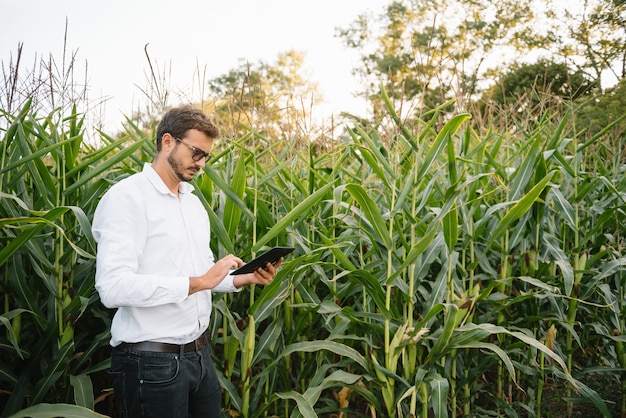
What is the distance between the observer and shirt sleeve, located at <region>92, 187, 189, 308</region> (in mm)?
1701

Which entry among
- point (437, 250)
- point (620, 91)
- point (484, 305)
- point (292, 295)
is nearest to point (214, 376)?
point (292, 295)

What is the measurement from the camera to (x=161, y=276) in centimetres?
181

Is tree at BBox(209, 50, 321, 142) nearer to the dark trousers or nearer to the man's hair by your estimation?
the man's hair

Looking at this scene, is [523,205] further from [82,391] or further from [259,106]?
[82,391]

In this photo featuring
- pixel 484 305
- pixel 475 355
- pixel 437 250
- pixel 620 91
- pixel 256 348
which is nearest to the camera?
pixel 256 348

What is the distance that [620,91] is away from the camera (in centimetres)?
884

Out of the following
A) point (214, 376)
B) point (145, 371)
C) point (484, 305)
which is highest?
point (145, 371)

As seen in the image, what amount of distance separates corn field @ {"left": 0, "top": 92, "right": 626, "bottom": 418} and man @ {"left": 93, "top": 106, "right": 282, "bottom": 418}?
0.74 feet

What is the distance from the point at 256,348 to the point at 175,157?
105 cm

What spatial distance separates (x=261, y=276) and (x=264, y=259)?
0.56 ft

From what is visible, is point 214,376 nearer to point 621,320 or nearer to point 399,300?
point 399,300

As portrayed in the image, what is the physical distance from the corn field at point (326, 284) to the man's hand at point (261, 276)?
0.10 m

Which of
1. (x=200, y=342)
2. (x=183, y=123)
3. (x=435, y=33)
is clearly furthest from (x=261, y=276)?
(x=435, y=33)

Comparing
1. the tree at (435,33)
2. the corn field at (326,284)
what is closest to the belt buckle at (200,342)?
the corn field at (326,284)
